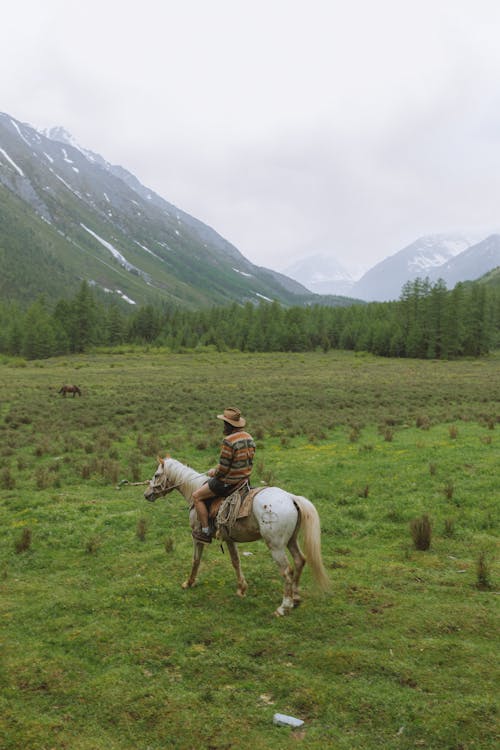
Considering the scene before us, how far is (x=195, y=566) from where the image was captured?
29.1 ft

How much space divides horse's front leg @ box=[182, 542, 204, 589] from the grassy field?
0.76 feet

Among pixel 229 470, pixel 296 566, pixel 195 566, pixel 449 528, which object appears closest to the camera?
pixel 296 566

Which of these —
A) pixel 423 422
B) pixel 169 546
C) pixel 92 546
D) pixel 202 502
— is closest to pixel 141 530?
pixel 92 546

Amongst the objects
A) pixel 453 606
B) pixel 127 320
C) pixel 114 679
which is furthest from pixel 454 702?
pixel 127 320

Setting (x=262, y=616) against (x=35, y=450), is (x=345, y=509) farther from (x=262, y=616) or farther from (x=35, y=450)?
(x=35, y=450)

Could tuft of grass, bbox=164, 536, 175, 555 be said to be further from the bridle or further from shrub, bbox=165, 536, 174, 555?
the bridle

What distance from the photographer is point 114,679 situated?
6.22 meters

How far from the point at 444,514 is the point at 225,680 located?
822cm

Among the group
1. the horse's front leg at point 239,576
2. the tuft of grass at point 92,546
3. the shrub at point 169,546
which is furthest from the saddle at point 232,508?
the tuft of grass at point 92,546

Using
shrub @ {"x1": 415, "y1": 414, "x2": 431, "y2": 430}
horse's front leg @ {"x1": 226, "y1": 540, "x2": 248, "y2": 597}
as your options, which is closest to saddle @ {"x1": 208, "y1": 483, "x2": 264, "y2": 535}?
horse's front leg @ {"x1": 226, "y1": 540, "x2": 248, "y2": 597}

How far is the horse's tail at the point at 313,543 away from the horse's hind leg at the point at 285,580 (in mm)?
407

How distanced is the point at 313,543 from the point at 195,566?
2404 millimetres

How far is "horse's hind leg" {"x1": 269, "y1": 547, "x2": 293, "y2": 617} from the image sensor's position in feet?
26.0

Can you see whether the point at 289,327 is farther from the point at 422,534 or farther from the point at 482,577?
the point at 482,577
